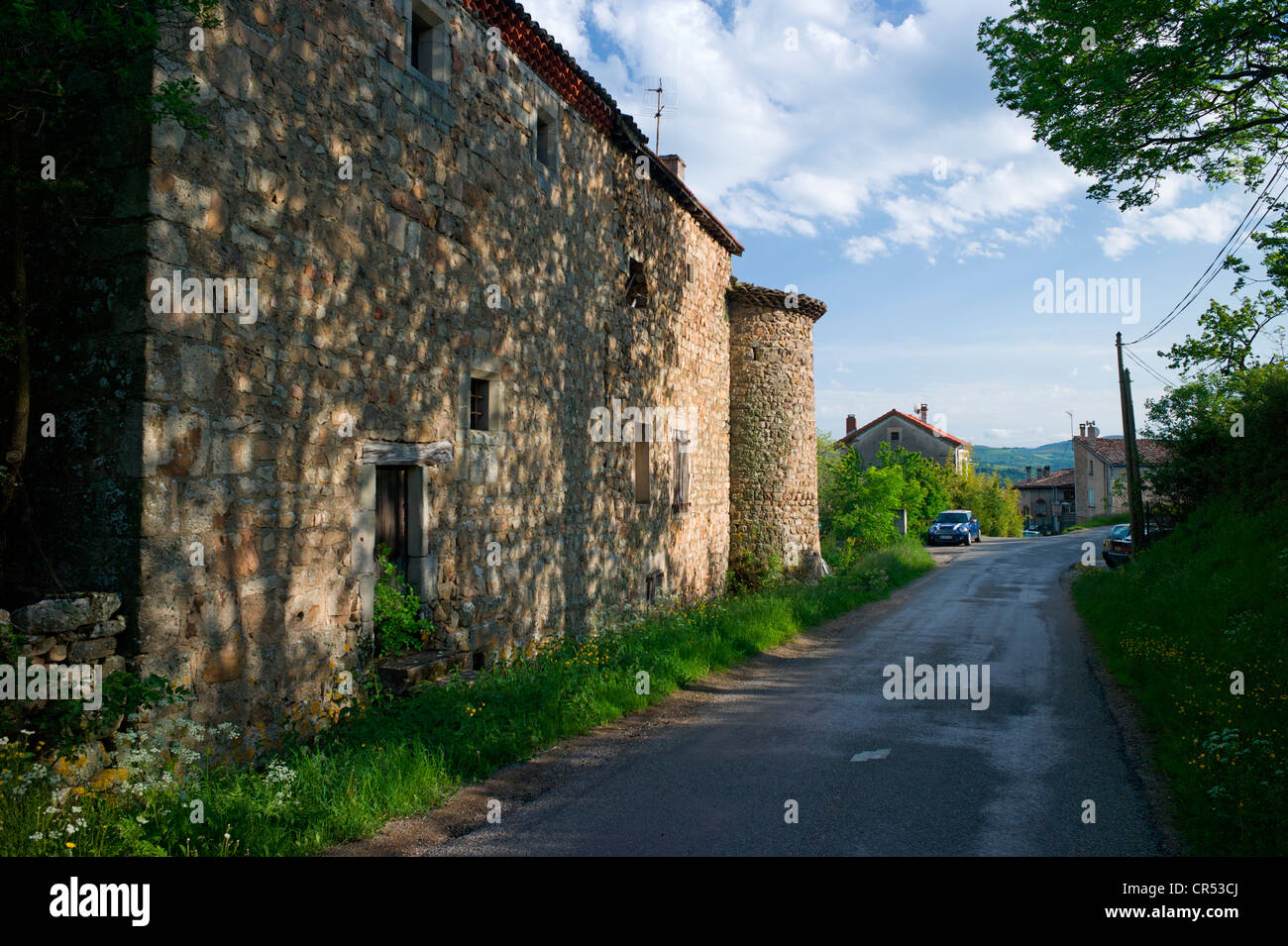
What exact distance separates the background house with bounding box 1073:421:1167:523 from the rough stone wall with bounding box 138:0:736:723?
5788 cm

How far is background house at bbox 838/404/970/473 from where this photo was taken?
152 feet

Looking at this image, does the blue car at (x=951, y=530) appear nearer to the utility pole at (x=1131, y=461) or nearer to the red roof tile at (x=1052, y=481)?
the utility pole at (x=1131, y=461)

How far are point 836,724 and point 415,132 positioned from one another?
278 inches

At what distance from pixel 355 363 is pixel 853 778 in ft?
17.6

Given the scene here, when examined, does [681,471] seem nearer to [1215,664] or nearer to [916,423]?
[1215,664]

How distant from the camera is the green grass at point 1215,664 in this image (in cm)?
460

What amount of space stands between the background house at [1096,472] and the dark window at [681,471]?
52944 millimetres

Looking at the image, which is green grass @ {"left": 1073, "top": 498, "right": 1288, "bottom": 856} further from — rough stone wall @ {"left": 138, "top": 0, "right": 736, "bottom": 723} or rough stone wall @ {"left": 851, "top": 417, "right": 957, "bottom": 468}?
rough stone wall @ {"left": 851, "top": 417, "right": 957, "bottom": 468}

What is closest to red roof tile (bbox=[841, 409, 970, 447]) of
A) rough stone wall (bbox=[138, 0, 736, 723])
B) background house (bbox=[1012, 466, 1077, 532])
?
background house (bbox=[1012, 466, 1077, 532])

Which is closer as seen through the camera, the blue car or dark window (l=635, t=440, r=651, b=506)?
dark window (l=635, t=440, r=651, b=506)

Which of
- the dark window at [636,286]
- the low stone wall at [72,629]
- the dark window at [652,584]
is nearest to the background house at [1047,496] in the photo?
the dark window at [652,584]

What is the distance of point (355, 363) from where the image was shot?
256 inches

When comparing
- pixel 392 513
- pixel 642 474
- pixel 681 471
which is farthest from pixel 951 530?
pixel 392 513
